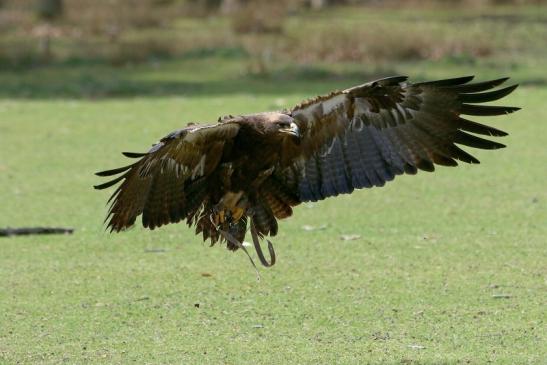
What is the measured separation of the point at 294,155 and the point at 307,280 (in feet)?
4.71

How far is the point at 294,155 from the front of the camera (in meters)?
8.14

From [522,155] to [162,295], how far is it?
7313 mm

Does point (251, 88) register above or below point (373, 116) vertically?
below

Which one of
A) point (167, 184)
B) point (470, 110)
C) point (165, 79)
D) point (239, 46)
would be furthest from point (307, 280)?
point (239, 46)

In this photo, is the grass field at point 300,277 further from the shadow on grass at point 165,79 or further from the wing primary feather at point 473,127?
the shadow on grass at point 165,79

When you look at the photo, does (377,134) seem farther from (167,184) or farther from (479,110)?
(167,184)

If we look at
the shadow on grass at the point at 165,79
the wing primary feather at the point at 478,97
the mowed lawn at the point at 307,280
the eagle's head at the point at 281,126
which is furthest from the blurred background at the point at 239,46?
the wing primary feather at the point at 478,97

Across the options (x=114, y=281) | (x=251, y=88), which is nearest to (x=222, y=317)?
(x=114, y=281)

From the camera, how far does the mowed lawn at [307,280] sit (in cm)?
745

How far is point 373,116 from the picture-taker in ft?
26.3

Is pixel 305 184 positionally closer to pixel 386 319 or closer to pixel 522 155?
pixel 386 319

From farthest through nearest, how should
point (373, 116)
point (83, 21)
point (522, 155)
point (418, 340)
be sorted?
point (83, 21) → point (522, 155) → point (373, 116) → point (418, 340)

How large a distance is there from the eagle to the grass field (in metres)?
0.75

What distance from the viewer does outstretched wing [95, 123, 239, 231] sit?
7.77 m
